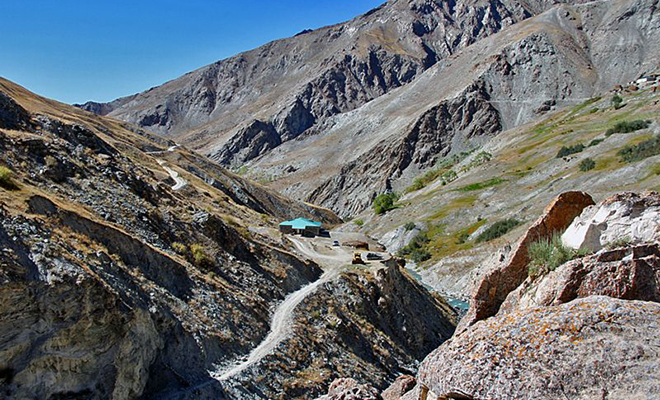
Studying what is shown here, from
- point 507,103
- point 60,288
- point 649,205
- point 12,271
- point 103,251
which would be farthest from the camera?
point 507,103

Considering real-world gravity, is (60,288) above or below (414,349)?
above

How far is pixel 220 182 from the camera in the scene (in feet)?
309

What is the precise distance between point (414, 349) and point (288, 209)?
8896 cm

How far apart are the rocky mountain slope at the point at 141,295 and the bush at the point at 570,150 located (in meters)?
74.1

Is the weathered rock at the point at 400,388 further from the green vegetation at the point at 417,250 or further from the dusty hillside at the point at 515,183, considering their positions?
the green vegetation at the point at 417,250

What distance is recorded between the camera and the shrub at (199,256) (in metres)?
29.2

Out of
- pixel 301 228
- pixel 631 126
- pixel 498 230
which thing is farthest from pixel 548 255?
pixel 631 126

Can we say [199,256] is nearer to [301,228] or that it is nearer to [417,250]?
[301,228]

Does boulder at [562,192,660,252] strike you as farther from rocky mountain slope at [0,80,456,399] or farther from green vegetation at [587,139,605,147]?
A: green vegetation at [587,139,605,147]

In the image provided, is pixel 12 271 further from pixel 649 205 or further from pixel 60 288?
pixel 649 205

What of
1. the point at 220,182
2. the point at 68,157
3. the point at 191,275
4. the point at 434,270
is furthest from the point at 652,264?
the point at 220,182

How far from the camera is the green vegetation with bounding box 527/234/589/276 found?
13.1 m

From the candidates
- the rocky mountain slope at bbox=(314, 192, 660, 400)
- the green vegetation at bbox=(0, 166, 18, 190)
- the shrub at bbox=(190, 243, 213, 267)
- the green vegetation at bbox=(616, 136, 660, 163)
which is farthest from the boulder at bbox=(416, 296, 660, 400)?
the green vegetation at bbox=(616, 136, 660, 163)

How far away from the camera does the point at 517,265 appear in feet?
51.1
